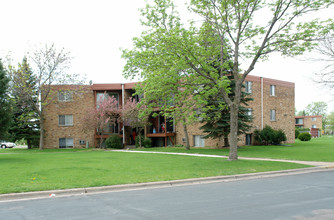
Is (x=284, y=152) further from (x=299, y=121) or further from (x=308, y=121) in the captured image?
(x=308, y=121)

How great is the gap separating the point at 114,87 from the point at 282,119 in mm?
19196

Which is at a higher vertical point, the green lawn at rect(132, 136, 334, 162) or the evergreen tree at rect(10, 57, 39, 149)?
the evergreen tree at rect(10, 57, 39, 149)

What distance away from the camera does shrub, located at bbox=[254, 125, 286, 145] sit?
3089cm

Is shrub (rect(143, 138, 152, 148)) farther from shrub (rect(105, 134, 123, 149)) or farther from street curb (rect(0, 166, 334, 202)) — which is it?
street curb (rect(0, 166, 334, 202))

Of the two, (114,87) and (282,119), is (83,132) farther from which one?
(282,119)

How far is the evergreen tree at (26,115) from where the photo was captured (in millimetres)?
29847

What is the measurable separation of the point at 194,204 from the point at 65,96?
27.4 meters

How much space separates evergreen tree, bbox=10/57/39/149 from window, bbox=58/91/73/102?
7.94 ft

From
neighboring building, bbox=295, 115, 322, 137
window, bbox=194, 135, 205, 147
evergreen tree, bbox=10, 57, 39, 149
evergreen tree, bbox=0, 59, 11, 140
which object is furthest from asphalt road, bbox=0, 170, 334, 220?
neighboring building, bbox=295, 115, 322, 137

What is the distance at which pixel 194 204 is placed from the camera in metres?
7.07

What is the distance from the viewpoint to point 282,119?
35219 mm

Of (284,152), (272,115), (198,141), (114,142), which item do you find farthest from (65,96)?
(272,115)

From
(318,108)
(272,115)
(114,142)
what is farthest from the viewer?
(318,108)

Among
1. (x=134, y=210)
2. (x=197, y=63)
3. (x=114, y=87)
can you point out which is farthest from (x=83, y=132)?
(x=134, y=210)
